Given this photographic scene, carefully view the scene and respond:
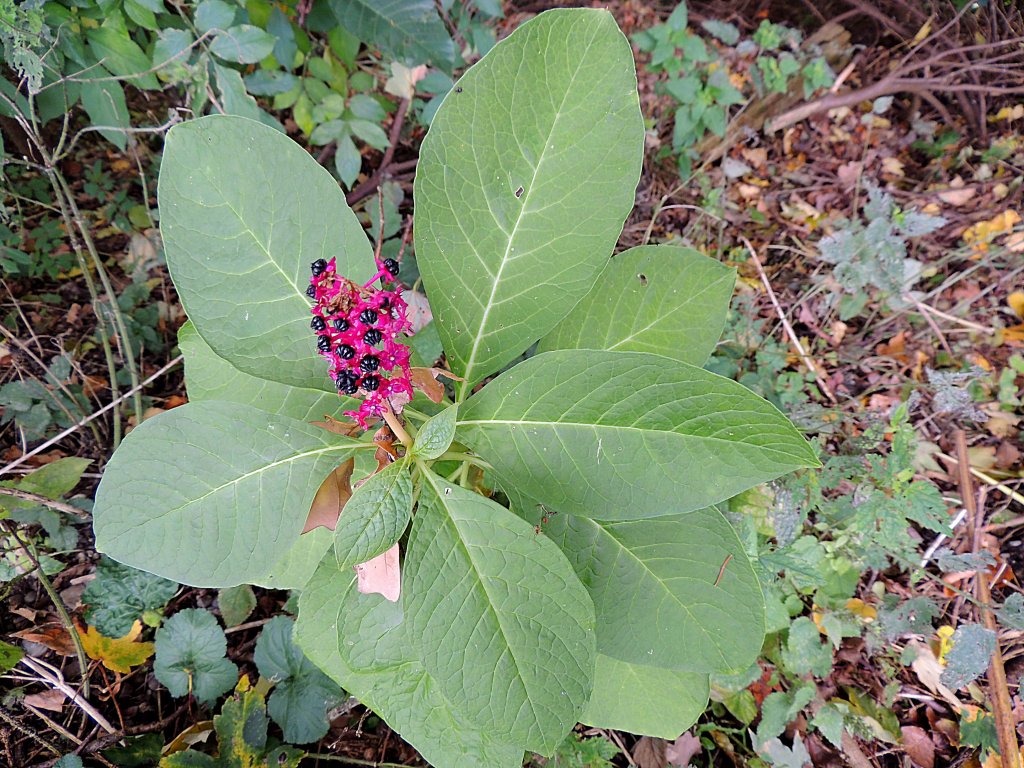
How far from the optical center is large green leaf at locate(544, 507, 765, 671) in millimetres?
1050

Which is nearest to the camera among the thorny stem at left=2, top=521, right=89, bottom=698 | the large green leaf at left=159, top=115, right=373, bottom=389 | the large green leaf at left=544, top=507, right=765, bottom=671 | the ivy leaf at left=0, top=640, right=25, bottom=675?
the large green leaf at left=159, top=115, right=373, bottom=389

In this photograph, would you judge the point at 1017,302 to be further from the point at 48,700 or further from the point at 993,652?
the point at 48,700

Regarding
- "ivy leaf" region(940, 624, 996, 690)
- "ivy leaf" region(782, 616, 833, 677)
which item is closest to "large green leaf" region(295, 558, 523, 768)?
"ivy leaf" region(782, 616, 833, 677)

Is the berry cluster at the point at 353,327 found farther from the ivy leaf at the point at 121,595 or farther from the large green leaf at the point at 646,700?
the ivy leaf at the point at 121,595

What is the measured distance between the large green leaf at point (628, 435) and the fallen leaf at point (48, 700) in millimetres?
1394

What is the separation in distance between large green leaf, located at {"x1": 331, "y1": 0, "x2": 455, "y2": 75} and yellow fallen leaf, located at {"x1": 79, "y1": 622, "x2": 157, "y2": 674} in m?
1.69

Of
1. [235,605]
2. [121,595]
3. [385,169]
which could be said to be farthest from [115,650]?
[385,169]

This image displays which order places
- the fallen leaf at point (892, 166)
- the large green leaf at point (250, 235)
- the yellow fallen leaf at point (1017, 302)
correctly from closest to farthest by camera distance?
the large green leaf at point (250, 235)
the yellow fallen leaf at point (1017, 302)
the fallen leaf at point (892, 166)

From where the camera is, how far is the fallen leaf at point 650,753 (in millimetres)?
1631

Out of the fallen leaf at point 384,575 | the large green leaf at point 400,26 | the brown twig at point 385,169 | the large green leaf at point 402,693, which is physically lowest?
the large green leaf at point 402,693

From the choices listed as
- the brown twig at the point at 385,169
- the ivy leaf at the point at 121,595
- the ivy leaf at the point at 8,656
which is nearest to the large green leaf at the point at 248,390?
the ivy leaf at the point at 121,595

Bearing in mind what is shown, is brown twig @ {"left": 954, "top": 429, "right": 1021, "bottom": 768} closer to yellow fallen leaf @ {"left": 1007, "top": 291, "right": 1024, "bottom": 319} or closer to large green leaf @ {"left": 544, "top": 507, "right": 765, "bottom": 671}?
yellow fallen leaf @ {"left": 1007, "top": 291, "right": 1024, "bottom": 319}

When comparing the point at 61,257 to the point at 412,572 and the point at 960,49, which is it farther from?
the point at 960,49

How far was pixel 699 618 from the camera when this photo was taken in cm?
106
